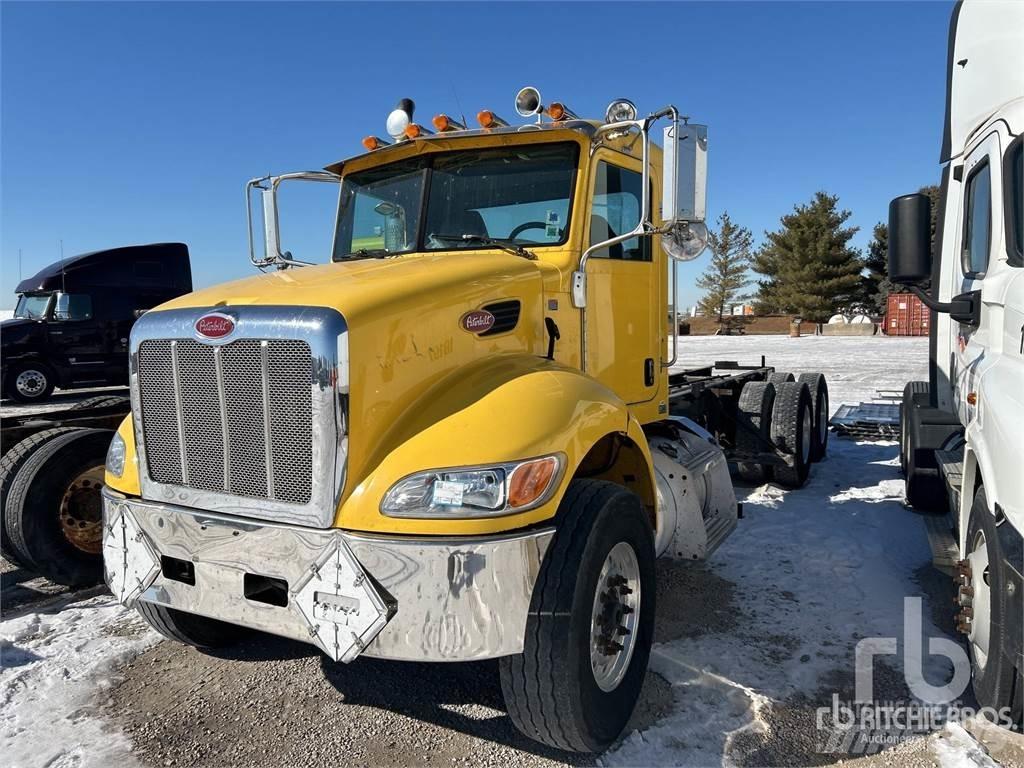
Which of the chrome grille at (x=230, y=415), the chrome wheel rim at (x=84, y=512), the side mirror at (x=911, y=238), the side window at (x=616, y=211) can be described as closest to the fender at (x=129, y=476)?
the chrome grille at (x=230, y=415)

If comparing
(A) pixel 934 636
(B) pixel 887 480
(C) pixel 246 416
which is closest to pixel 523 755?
(C) pixel 246 416

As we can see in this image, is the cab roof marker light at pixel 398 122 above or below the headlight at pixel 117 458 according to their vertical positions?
above

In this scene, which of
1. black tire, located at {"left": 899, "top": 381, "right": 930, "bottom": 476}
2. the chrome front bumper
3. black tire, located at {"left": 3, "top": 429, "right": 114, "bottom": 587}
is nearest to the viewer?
the chrome front bumper

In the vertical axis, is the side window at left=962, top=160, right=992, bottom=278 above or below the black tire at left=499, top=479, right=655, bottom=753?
above

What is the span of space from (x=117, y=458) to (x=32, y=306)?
49.2ft

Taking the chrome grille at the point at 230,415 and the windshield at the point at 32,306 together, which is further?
the windshield at the point at 32,306

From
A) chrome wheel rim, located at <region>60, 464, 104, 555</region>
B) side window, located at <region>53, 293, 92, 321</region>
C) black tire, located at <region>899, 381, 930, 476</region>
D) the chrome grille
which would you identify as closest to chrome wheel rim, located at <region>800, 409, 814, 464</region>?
black tire, located at <region>899, 381, 930, 476</region>

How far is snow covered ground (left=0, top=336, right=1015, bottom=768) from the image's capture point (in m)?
2.96

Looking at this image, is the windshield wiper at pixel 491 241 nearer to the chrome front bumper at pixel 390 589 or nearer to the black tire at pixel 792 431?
the chrome front bumper at pixel 390 589

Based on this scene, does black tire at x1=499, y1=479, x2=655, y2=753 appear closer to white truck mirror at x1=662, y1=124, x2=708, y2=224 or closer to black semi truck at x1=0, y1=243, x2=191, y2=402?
white truck mirror at x1=662, y1=124, x2=708, y2=224

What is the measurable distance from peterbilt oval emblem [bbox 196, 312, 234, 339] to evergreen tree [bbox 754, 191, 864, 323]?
163ft

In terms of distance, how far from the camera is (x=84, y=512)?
4883 mm

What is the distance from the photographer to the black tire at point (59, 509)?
458 cm

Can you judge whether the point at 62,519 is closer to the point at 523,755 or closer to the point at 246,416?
the point at 246,416
